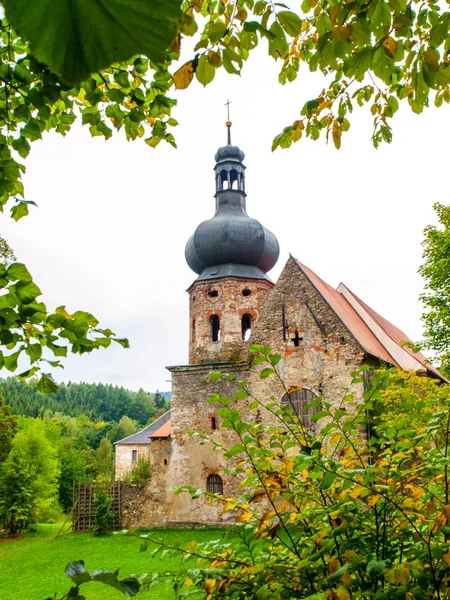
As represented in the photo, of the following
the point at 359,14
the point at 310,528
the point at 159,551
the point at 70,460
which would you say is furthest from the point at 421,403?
the point at 70,460

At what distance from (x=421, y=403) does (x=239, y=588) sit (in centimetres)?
117

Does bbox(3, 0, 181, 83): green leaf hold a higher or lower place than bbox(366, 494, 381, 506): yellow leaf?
higher

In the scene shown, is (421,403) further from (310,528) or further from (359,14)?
(359,14)

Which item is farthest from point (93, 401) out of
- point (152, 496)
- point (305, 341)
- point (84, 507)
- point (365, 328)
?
point (305, 341)

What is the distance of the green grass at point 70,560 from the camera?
36.2 ft

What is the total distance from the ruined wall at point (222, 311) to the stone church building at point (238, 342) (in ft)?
0.13

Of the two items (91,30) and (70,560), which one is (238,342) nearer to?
(70,560)

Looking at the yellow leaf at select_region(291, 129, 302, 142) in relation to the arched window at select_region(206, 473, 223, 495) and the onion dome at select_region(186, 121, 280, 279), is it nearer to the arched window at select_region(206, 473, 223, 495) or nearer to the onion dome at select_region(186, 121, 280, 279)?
the arched window at select_region(206, 473, 223, 495)

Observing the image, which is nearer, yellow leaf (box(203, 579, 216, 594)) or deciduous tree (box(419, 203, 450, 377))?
yellow leaf (box(203, 579, 216, 594))

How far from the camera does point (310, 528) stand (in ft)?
7.86

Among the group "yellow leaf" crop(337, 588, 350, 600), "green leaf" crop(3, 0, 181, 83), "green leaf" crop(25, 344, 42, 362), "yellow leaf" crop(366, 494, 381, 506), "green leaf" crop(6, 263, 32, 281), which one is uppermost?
"green leaf" crop(6, 263, 32, 281)

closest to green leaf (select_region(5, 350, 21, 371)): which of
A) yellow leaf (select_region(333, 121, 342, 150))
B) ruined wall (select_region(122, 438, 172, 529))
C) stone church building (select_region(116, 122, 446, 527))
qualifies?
yellow leaf (select_region(333, 121, 342, 150))

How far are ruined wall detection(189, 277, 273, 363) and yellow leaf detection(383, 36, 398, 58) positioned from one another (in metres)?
17.1

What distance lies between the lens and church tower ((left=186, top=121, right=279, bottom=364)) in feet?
64.5
